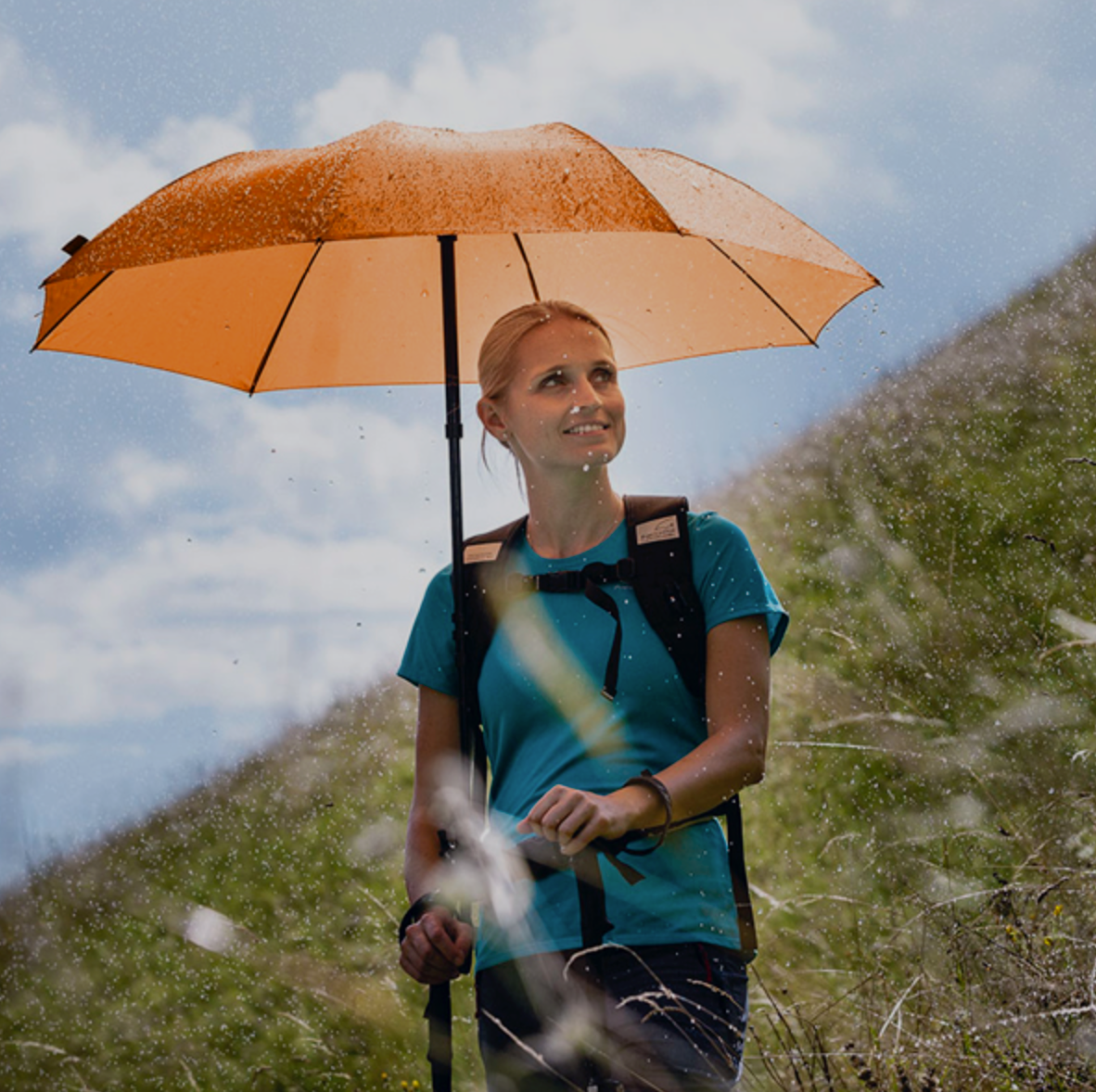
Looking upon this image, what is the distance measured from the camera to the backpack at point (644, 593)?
2.46m

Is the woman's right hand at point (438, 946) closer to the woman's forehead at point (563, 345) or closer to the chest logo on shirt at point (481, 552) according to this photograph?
the chest logo on shirt at point (481, 552)

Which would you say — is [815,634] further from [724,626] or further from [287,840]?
[724,626]

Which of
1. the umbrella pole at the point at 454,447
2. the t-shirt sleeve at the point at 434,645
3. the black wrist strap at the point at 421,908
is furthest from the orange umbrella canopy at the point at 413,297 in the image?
the black wrist strap at the point at 421,908

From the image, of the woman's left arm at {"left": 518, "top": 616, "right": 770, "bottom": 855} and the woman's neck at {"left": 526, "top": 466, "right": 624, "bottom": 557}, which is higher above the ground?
the woman's neck at {"left": 526, "top": 466, "right": 624, "bottom": 557}

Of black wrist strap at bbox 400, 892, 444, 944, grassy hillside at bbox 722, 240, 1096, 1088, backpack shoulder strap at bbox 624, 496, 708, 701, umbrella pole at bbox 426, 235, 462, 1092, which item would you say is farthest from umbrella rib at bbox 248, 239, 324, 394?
grassy hillside at bbox 722, 240, 1096, 1088

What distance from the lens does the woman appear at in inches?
88.3

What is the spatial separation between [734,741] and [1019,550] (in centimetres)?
727

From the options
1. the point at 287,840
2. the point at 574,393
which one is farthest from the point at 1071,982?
the point at 287,840

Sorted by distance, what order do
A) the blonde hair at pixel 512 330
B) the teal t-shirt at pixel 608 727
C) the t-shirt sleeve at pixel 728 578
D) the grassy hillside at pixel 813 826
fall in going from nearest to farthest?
the teal t-shirt at pixel 608 727, the t-shirt sleeve at pixel 728 578, the blonde hair at pixel 512 330, the grassy hillside at pixel 813 826

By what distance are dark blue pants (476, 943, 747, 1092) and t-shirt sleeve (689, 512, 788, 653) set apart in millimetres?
654

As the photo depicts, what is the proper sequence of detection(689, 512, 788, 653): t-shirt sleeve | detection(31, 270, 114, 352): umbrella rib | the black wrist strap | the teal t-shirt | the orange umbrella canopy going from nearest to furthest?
the teal t-shirt < detection(689, 512, 788, 653): t-shirt sleeve < the black wrist strap < the orange umbrella canopy < detection(31, 270, 114, 352): umbrella rib

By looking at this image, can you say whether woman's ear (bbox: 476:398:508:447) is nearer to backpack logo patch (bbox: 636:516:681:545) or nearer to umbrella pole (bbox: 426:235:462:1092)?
umbrella pole (bbox: 426:235:462:1092)

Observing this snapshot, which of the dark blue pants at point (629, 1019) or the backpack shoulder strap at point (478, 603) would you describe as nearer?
the dark blue pants at point (629, 1019)

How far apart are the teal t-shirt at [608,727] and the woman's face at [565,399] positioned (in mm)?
217
